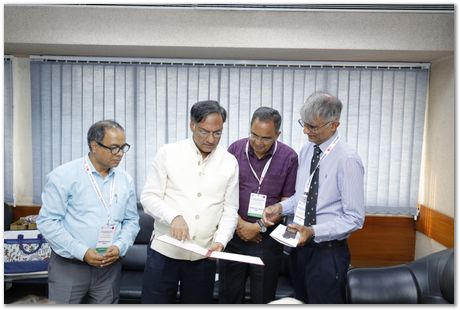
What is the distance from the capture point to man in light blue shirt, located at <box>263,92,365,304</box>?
2.00 metres

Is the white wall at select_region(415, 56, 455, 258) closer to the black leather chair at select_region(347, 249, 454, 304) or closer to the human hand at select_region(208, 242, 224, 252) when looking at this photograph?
the black leather chair at select_region(347, 249, 454, 304)

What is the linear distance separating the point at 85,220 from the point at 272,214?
0.94 metres

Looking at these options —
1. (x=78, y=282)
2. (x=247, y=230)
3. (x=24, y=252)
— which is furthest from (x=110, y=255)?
(x=24, y=252)

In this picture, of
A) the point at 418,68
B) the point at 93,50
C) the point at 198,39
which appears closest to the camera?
Result: the point at 198,39

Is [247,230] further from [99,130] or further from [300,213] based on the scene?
[99,130]

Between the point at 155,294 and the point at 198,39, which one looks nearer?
the point at 155,294

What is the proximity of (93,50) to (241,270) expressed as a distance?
2.31m

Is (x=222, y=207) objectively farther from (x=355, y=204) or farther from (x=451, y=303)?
(x=451, y=303)

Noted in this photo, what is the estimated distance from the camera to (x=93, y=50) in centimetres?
366

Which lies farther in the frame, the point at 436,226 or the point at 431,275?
the point at 436,226

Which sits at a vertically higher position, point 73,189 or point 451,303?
point 73,189

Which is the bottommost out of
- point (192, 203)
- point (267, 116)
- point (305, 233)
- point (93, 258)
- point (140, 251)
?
point (140, 251)

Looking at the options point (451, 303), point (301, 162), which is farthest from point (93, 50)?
point (451, 303)

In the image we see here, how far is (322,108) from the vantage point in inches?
79.4
